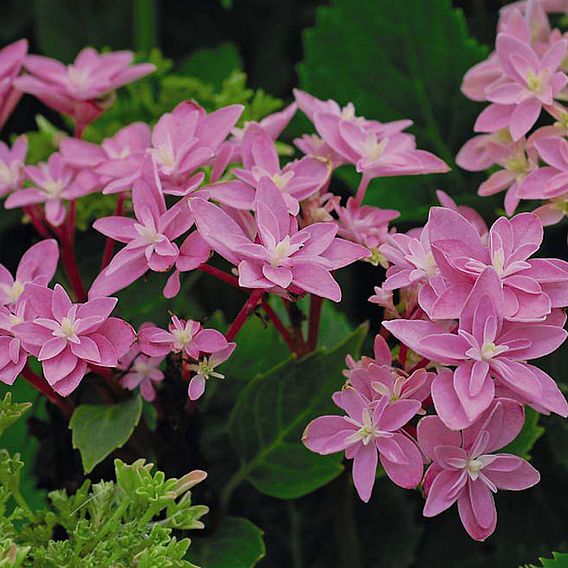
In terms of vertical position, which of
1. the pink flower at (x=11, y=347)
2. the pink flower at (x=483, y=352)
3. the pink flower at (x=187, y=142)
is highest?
the pink flower at (x=187, y=142)

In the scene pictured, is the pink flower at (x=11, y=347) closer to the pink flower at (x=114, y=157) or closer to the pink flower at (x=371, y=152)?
the pink flower at (x=114, y=157)

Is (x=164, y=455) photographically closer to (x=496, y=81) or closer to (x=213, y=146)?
(x=213, y=146)

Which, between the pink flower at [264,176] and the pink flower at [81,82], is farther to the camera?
the pink flower at [81,82]

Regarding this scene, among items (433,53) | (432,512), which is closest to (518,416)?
(432,512)

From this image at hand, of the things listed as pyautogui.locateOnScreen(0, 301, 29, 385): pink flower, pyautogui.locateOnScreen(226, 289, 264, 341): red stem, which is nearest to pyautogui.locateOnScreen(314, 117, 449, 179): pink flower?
pyautogui.locateOnScreen(226, 289, 264, 341): red stem

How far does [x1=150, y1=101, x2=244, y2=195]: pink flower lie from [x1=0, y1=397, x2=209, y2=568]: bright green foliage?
0.17 meters

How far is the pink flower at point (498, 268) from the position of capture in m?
0.51

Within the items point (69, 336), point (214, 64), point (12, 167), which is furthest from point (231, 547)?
point (214, 64)

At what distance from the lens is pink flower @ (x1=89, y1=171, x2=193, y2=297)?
22.0 inches

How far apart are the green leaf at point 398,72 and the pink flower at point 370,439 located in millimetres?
381

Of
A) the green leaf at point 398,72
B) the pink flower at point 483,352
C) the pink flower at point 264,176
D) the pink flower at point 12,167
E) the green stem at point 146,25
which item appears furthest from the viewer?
the green stem at point 146,25

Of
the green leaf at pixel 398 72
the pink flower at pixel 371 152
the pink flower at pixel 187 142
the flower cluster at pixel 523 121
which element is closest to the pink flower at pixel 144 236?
the pink flower at pixel 187 142

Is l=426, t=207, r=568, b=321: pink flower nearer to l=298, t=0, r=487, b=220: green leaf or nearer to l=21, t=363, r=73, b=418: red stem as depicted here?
l=21, t=363, r=73, b=418: red stem

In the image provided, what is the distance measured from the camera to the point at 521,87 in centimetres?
65
